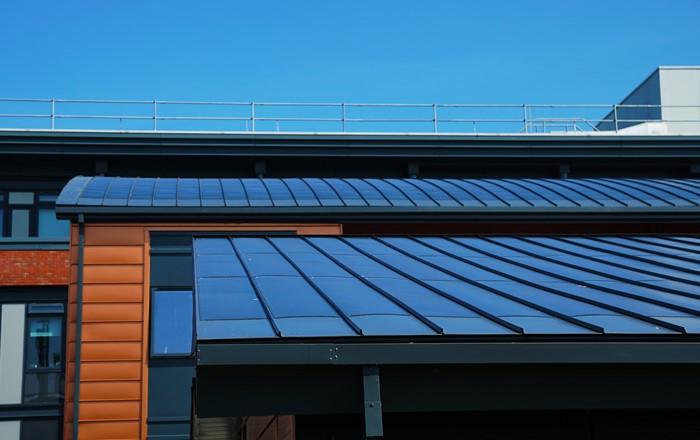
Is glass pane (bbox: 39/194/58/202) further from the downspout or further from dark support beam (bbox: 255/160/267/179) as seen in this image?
the downspout

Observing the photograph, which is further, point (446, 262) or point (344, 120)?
Answer: point (344, 120)

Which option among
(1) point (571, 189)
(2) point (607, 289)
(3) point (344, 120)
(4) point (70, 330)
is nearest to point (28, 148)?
(3) point (344, 120)

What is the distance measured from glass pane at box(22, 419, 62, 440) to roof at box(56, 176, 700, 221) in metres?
7.03

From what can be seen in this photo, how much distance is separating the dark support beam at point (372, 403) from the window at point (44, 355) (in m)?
18.6

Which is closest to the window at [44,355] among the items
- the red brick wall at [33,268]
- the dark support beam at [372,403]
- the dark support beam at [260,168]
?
the red brick wall at [33,268]

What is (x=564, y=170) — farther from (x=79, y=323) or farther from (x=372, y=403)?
(x=372, y=403)

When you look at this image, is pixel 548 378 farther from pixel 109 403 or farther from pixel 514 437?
pixel 109 403

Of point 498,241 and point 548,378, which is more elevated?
point 498,241

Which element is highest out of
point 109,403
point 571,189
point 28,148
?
point 28,148

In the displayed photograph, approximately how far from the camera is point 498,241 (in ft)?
42.7

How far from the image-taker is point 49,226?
2623 cm

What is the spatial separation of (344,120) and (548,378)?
22894 mm

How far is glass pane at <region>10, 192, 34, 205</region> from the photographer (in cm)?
2633

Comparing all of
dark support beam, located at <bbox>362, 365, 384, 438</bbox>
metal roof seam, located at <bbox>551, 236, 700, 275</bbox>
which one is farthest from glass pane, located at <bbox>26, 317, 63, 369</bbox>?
dark support beam, located at <bbox>362, 365, 384, 438</bbox>
